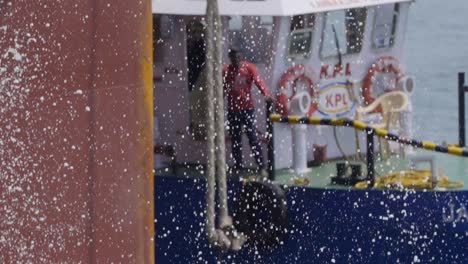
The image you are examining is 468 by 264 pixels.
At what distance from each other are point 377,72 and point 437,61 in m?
22.6

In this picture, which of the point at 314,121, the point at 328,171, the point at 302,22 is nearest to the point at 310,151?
the point at 328,171

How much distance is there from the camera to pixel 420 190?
12.5 metres

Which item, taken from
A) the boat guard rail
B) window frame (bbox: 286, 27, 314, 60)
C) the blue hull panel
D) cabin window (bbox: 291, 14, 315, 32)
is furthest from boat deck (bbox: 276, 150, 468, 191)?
cabin window (bbox: 291, 14, 315, 32)

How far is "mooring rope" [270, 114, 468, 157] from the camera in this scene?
12.2 m

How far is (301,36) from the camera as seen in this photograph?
1354 cm

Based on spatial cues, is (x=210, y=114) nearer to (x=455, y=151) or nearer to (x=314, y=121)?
(x=455, y=151)

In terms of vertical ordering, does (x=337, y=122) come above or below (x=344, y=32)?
below

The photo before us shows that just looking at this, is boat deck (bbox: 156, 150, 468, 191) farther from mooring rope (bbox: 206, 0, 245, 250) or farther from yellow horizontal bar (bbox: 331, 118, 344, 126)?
mooring rope (bbox: 206, 0, 245, 250)

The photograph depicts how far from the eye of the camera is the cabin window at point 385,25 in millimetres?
14297

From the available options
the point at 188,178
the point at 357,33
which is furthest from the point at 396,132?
the point at 188,178

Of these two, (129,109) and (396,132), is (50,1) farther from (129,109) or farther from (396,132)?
(396,132)

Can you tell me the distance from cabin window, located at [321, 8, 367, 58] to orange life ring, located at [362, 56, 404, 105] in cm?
25

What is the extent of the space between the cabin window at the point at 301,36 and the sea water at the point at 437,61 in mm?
13919

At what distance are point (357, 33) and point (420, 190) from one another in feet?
7.41
